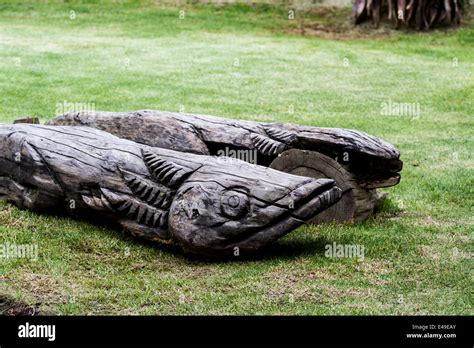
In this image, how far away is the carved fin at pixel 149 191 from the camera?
6875mm

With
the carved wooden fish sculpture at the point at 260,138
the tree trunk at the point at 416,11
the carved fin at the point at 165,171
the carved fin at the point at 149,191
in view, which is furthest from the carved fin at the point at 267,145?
the tree trunk at the point at 416,11

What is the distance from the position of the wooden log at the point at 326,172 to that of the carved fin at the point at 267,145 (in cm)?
21

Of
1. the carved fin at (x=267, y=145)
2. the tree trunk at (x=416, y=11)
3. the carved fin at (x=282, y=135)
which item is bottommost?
the carved fin at (x=267, y=145)

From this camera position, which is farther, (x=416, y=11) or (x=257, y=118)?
(x=416, y=11)

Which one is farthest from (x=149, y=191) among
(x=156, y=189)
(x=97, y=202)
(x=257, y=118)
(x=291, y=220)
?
(x=257, y=118)

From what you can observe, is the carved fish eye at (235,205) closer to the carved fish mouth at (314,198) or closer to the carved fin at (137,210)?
the carved fish mouth at (314,198)

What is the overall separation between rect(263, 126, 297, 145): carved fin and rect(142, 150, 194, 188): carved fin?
1379 millimetres

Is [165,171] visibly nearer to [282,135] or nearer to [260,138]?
[260,138]

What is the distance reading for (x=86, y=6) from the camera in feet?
77.6

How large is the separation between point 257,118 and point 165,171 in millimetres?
6691

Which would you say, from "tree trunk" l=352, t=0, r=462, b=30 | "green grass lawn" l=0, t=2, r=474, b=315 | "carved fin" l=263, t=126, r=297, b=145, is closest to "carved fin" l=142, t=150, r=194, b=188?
"green grass lawn" l=0, t=2, r=474, b=315

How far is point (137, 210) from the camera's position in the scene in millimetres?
6953

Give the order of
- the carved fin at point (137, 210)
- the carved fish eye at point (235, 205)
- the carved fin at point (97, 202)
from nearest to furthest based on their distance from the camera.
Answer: the carved fish eye at point (235, 205) < the carved fin at point (137, 210) < the carved fin at point (97, 202)
